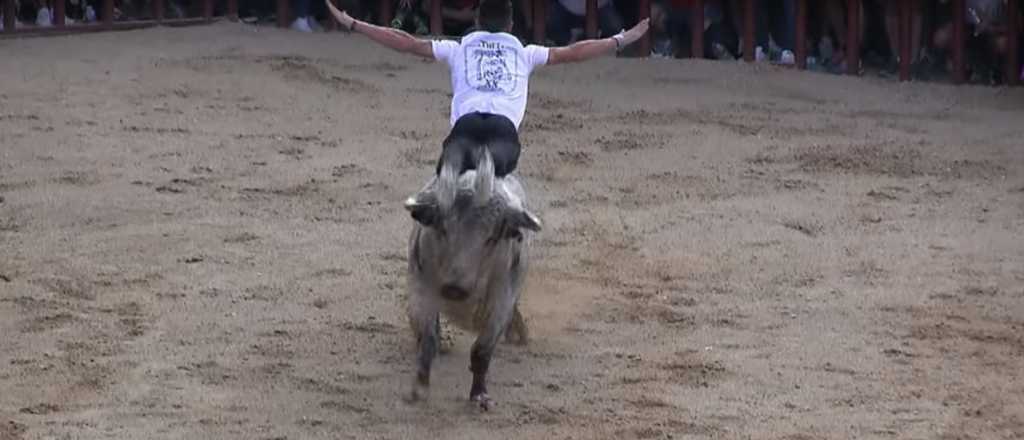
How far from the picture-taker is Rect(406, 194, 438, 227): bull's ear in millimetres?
7555

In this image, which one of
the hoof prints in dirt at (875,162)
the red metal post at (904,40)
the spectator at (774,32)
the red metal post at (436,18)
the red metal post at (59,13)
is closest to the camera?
the hoof prints in dirt at (875,162)

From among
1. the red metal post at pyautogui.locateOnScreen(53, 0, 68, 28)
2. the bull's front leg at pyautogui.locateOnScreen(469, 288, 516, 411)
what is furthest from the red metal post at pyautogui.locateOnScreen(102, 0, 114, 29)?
the bull's front leg at pyautogui.locateOnScreen(469, 288, 516, 411)

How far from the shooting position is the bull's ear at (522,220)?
762cm

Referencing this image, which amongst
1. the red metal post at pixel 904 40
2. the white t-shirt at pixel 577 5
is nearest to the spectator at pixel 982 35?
the red metal post at pixel 904 40

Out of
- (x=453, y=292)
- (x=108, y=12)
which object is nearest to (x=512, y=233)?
(x=453, y=292)

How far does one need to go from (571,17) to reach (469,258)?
7511 mm

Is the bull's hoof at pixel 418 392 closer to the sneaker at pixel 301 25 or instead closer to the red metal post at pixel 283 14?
the sneaker at pixel 301 25

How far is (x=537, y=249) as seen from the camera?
404 inches

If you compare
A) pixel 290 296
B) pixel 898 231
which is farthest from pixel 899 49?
pixel 290 296

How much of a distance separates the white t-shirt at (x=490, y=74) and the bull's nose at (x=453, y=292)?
0.86 metres

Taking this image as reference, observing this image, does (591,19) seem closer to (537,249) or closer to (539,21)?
(539,21)

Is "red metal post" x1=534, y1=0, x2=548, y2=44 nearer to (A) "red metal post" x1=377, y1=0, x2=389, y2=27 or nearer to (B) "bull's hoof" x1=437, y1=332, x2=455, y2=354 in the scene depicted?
(A) "red metal post" x1=377, y1=0, x2=389, y2=27

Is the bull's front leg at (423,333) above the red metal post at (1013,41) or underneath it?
underneath

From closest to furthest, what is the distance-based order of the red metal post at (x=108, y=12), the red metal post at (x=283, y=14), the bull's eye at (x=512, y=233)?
the bull's eye at (x=512, y=233), the red metal post at (x=108, y=12), the red metal post at (x=283, y=14)
